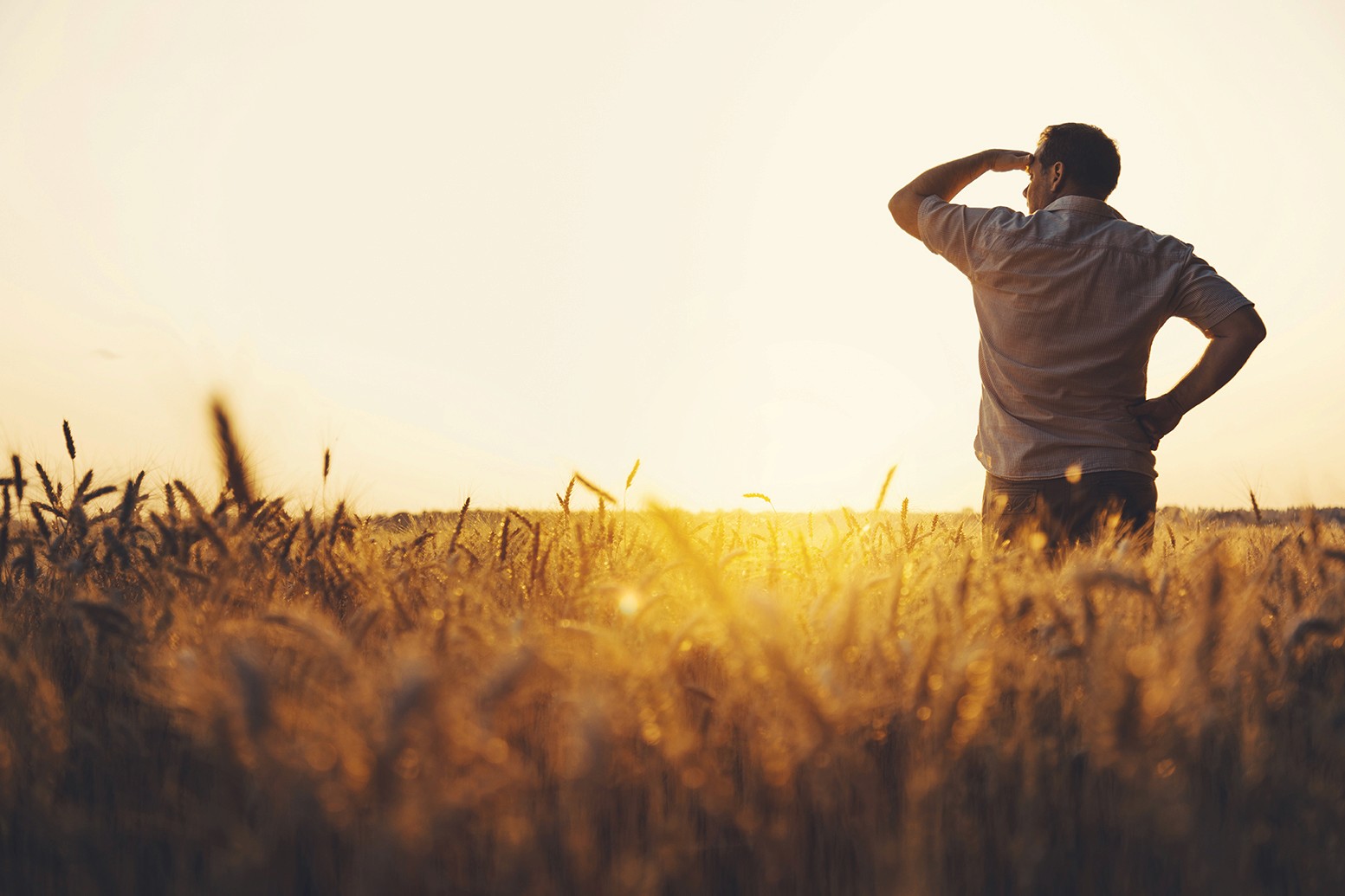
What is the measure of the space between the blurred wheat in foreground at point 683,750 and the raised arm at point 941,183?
7.97 feet

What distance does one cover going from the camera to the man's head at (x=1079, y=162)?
11.6 feet

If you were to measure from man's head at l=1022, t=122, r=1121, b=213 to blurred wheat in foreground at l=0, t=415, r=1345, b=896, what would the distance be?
221cm

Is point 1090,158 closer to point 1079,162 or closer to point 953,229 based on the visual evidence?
point 1079,162

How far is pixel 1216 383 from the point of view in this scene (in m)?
3.42

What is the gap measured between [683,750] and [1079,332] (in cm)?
304

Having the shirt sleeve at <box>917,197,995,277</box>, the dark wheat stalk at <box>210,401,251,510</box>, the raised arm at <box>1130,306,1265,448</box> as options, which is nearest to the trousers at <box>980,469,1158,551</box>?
the raised arm at <box>1130,306,1265,448</box>

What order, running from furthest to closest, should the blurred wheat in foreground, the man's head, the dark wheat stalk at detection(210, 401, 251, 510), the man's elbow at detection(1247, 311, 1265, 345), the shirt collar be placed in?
the man's head, the shirt collar, the man's elbow at detection(1247, 311, 1265, 345), the dark wheat stalk at detection(210, 401, 251, 510), the blurred wheat in foreground

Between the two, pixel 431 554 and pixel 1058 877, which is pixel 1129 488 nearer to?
pixel 1058 877

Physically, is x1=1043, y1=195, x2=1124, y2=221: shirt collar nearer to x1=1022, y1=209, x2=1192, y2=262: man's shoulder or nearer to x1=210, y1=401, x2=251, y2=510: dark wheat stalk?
x1=1022, y1=209, x2=1192, y2=262: man's shoulder

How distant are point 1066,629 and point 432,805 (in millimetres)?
1168

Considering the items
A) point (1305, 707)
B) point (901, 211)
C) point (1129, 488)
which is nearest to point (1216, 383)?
point (1129, 488)

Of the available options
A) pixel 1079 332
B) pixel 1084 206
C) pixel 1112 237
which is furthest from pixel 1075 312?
pixel 1084 206

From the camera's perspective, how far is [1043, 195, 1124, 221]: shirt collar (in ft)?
11.2

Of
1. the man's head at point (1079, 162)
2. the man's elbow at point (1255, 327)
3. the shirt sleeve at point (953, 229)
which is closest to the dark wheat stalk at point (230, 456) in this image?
the shirt sleeve at point (953, 229)
